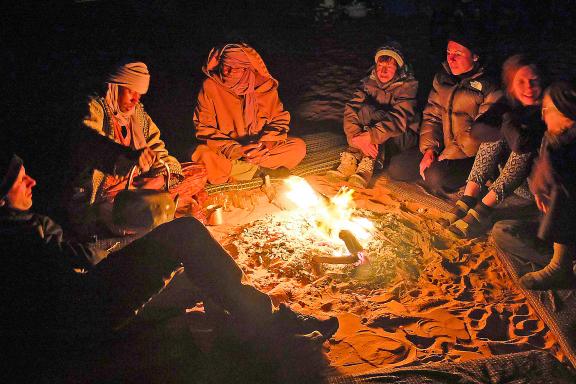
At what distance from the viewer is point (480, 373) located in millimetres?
2795

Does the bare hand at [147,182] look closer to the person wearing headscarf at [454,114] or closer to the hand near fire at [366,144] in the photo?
the hand near fire at [366,144]

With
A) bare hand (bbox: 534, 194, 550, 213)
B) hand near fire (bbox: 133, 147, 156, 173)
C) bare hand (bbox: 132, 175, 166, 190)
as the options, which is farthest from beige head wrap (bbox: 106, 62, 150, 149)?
bare hand (bbox: 534, 194, 550, 213)

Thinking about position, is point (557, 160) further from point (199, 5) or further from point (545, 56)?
point (199, 5)

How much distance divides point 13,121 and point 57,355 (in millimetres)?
4917

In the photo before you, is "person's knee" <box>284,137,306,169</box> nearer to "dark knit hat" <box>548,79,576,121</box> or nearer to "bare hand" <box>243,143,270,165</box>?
"bare hand" <box>243,143,270,165</box>

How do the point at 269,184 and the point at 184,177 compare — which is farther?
the point at 269,184

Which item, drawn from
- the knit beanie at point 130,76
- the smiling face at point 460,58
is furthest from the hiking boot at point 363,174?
the knit beanie at point 130,76

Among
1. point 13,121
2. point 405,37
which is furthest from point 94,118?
point 405,37

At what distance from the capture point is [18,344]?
210 cm

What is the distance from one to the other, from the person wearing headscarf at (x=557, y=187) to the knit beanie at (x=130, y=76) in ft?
11.6

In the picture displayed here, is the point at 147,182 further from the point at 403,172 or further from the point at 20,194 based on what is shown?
the point at 403,172

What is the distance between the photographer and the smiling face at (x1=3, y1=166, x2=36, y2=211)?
2145 mm

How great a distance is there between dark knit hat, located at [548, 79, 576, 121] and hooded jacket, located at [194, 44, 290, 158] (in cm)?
308

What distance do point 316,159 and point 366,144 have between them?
2.37 ft
